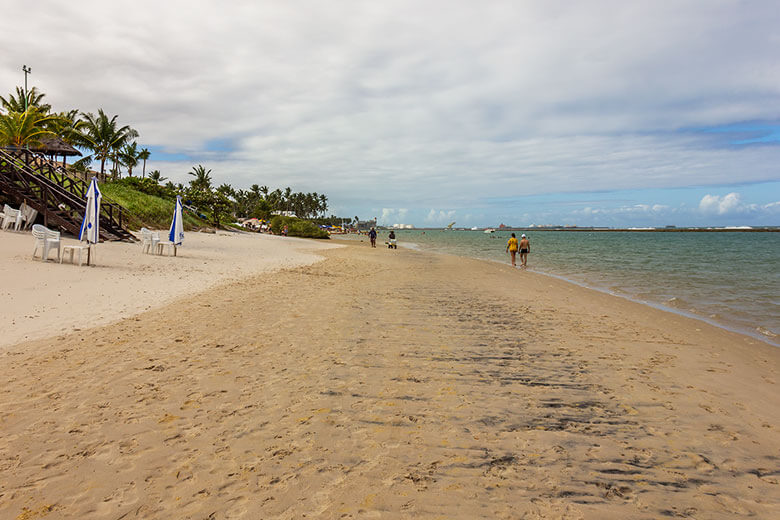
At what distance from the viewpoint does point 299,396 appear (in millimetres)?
4301

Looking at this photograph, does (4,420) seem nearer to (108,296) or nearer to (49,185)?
(108,296)

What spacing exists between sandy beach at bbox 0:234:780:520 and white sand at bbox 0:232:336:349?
0.36 feet

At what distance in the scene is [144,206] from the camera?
33094 mm

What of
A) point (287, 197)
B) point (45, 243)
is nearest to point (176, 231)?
point (45, 243)

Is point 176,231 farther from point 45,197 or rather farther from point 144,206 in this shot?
point 144,206

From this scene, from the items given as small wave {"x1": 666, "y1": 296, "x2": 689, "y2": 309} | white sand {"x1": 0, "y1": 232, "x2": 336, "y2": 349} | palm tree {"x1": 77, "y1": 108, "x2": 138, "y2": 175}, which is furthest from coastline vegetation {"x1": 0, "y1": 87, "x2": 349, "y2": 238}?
small wave {"x1": 666, "y1": 296, "x2": 689, "y2": 309}

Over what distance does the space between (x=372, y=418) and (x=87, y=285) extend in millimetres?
9338

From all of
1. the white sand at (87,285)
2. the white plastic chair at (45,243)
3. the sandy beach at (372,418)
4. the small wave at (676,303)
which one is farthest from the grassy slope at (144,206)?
the small wave at (676,303)

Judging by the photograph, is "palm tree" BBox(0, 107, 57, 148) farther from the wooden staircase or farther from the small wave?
the small wave

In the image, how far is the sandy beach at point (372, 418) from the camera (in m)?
2.71

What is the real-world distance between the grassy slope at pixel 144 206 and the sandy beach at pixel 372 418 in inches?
1054

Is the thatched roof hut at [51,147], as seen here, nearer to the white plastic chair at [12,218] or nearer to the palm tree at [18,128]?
the palm tree at [18,128]

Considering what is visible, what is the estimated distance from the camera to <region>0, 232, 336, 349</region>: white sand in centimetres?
678

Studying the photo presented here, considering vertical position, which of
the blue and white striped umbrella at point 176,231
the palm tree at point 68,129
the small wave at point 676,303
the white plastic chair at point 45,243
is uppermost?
the palm tree at point 68,129
